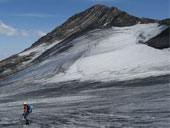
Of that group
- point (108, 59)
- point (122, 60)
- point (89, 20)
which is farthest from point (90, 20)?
point (122, 60)

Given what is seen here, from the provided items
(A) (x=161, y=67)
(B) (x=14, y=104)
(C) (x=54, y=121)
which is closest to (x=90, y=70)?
(A) (x=161, y=67)

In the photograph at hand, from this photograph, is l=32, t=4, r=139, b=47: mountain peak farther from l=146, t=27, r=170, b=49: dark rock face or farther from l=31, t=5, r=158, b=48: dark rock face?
l=146, t=27, r=170, b=49: dark rock face

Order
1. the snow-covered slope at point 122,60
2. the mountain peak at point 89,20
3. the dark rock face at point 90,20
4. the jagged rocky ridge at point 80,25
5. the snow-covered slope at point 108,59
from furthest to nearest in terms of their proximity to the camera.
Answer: the mountain peak at point 89,20 → the dark rock face at point 90,20 → the jagged rocky ridge at point 80,25 → the snow-covered slope at point 108,59 → the snow-covered slope at point 122,60

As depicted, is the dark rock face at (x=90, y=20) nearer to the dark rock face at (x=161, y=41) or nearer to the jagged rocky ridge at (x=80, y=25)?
the jagged rocky ridge at (x=80, y=25)

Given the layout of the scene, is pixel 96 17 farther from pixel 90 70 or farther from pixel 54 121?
pixel 54 121

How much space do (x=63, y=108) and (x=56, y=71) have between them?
46.6 feet

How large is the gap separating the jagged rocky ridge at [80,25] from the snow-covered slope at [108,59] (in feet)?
14.4

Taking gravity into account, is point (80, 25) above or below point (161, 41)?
above

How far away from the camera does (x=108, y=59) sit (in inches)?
1232

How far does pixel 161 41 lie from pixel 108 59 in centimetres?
678

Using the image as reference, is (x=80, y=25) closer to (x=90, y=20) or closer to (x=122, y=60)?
(x=90, y=20)

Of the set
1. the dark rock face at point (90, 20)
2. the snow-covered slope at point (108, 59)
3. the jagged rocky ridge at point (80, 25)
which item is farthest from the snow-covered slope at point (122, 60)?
the dark rock face at point (90, 20)

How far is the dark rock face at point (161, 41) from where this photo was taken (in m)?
31.0

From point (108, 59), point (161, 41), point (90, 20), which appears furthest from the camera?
point (90, 20)
